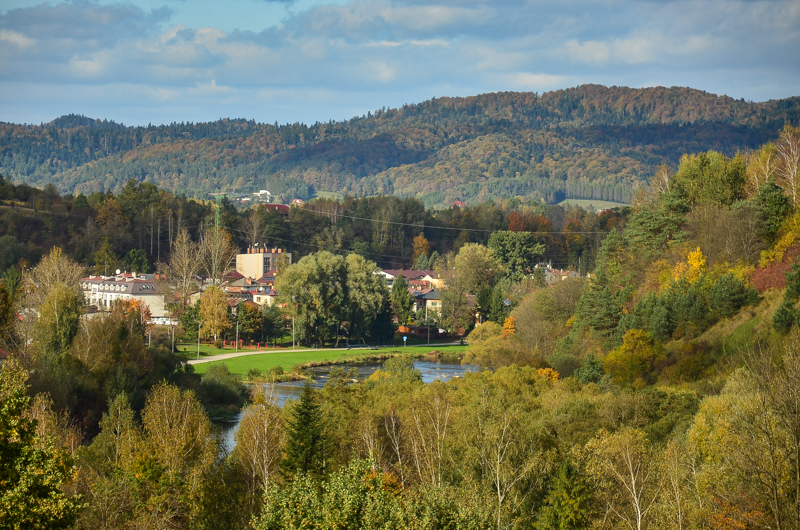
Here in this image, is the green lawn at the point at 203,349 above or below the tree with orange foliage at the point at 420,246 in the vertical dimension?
below

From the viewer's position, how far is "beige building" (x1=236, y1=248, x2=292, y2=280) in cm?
11112

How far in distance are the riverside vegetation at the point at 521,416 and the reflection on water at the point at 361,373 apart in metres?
2.48

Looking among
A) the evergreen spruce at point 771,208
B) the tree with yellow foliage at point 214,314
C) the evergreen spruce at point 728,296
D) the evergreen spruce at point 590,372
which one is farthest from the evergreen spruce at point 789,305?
the tree with yellow foliage at point 214,314

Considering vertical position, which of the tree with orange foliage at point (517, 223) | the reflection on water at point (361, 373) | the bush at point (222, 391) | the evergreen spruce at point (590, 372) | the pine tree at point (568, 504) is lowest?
the reflection on water at point (361, 373)

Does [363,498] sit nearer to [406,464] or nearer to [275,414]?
[406,464]

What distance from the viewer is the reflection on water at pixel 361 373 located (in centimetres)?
4805

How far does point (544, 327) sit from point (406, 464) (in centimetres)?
3641

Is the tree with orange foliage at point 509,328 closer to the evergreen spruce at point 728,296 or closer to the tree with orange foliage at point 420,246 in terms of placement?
the evergreen spruce at point 728,296

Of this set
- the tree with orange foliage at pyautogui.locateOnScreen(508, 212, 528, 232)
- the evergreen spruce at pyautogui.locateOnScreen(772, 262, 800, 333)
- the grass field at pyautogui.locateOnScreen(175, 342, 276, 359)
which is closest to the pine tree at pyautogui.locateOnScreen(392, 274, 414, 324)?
the grass field at pyautogui.locateOnScreen(175, 342, 276, 359)

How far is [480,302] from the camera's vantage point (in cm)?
8812

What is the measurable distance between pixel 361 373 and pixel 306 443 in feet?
114

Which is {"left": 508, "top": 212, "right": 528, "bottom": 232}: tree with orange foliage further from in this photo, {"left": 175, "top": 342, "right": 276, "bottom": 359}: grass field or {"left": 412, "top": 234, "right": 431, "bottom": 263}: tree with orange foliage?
{"left": 175, "top": 342, "right": 276, "bottom": 359}: grass field

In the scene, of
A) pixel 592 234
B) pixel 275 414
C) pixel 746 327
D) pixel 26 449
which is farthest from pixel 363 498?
pixel 592 234

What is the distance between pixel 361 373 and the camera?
2409 inches
